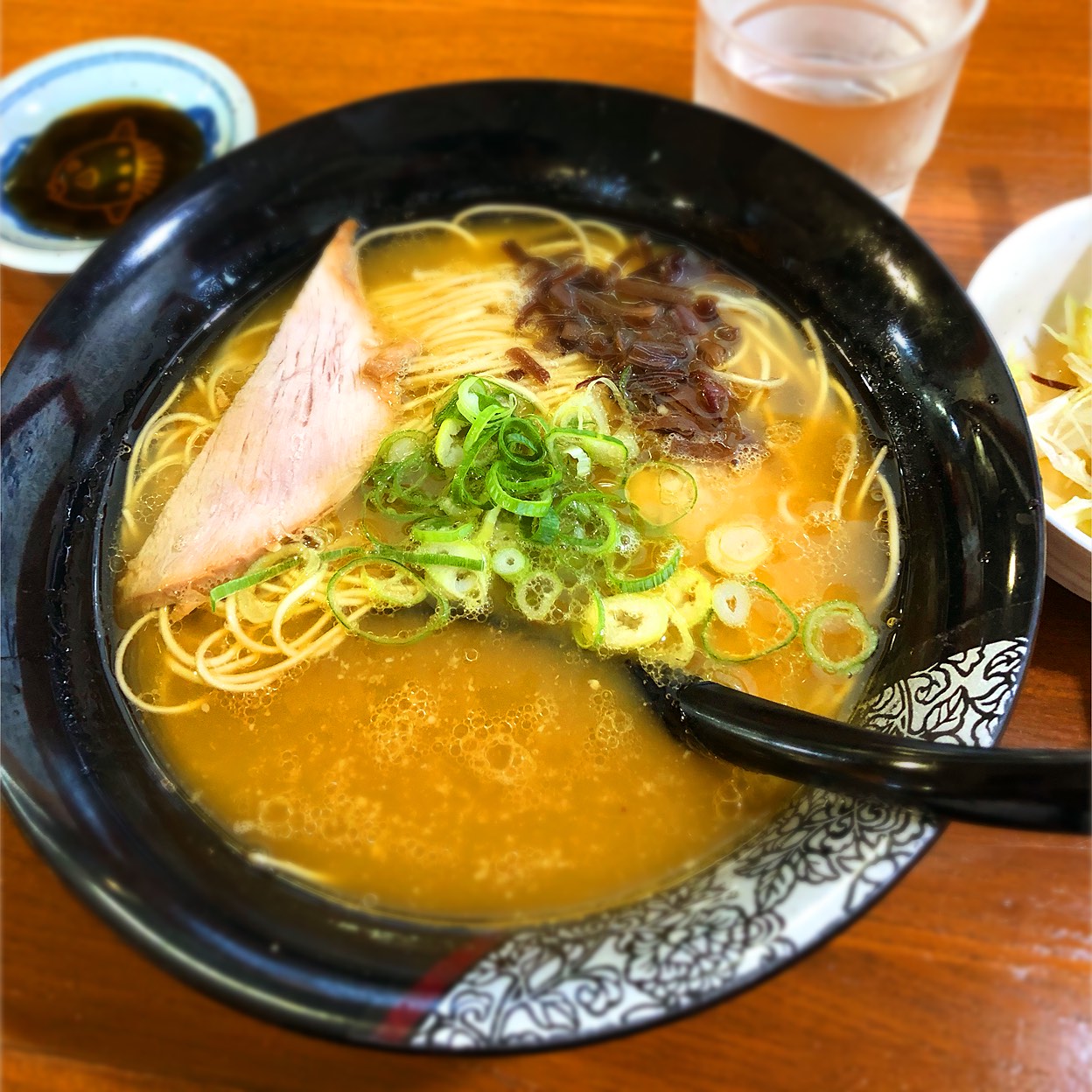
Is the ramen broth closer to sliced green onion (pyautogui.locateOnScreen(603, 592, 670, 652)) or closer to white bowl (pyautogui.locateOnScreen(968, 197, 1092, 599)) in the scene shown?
sliced green onion (pyautogui.locateOnScreen(603, 592, 670, 652))

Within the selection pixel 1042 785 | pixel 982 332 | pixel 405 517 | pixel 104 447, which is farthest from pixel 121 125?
pixel 1042 785

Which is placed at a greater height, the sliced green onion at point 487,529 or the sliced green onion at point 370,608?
the sliced green onion at point 487,529

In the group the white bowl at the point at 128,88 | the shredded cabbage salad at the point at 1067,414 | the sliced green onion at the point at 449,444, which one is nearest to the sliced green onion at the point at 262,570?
the sliced green onion at the point at 449,444

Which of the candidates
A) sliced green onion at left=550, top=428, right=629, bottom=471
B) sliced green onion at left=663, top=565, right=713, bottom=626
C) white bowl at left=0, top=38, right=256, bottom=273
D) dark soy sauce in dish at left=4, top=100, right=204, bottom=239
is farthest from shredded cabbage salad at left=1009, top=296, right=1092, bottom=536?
dark soy sauce in dish at left=4, top=100, right=204, bottom=239

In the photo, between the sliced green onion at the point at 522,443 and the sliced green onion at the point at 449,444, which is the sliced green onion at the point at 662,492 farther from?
the sliced green onion at the point at 449,444

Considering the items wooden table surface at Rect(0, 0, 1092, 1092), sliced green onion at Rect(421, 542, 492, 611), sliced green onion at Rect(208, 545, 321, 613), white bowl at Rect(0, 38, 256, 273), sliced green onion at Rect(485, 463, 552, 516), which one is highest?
white bowl at Rect(0, 38, 256, 273)

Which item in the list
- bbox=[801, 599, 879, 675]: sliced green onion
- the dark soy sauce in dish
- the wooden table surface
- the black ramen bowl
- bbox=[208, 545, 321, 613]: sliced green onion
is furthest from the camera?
the dark soy sauce in dish

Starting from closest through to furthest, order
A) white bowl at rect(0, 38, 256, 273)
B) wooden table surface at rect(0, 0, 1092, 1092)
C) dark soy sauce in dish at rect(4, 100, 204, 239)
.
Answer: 1. wooden table surface at rect(0, 0, 1092, 1092)
2. dark soy sauce in dish at rect(4, 100, 204, 239)
3. white bowl at rect(0, 38, 256, 273)

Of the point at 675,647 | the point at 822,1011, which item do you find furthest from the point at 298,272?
the point at 822,1011

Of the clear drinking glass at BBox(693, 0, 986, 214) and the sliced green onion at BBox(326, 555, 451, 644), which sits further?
the clear drinking glass at BBox(693, 0, 986, 214)
